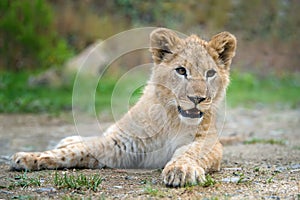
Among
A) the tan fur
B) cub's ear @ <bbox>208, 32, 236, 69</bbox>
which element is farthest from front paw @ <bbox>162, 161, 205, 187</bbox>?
cub's ear @ <bbox>208, 32, 236, 69</bbox>

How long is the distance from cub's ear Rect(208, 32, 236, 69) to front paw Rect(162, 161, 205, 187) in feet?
4.24

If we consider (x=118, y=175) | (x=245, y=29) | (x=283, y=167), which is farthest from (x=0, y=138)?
(x=245, y=29)

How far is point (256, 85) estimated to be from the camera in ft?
47.4

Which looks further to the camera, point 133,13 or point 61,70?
point 133,13

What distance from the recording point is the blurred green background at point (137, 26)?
40.1 ft

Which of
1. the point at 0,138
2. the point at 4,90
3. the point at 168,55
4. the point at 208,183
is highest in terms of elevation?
the point at 4,90

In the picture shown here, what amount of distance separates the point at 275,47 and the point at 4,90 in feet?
27.8

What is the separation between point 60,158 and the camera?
187 inches

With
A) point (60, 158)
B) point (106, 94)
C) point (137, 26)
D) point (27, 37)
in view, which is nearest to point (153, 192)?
point (60, 158)

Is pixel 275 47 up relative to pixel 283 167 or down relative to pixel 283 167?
up

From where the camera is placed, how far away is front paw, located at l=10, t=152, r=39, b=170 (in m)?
4.61

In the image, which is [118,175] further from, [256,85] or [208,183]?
[256,85]

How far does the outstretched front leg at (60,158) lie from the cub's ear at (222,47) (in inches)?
54.6

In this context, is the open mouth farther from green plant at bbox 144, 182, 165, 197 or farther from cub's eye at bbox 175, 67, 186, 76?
green plant at bbox 144, 182, 165, 197
